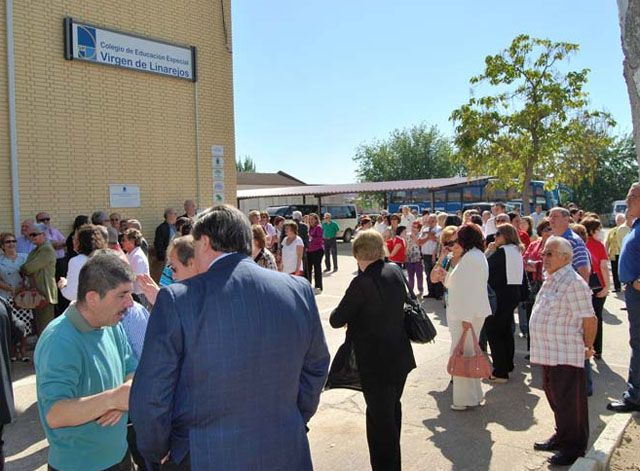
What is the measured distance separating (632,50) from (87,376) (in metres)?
3.05

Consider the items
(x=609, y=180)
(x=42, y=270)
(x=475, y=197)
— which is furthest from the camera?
(x=609, y=180)

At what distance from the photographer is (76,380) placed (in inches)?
97.9

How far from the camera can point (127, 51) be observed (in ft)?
37.9

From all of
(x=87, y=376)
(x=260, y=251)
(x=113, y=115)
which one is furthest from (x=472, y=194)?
(x=87, y=376)

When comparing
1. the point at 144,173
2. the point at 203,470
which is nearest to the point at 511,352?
the point at 203,470

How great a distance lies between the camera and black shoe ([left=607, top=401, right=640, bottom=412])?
542 cm

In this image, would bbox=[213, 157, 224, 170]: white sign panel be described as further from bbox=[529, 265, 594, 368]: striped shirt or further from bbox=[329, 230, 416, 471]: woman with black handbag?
bbox=[529, 265, 594, 368]: striped shirt

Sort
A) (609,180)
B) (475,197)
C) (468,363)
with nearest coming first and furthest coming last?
(468,363)
(475,197)
(609,180)

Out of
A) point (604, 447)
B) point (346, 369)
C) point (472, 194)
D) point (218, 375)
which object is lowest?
point (604, 447)

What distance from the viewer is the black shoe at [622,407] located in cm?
542

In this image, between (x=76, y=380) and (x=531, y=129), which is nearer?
(x=76, y=380)

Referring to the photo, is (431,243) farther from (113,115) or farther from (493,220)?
(113,115)

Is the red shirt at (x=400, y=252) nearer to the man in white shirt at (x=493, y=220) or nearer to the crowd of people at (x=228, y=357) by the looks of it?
the man in white shirt at (x=493, y=220)

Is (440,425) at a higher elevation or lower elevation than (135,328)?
lower
